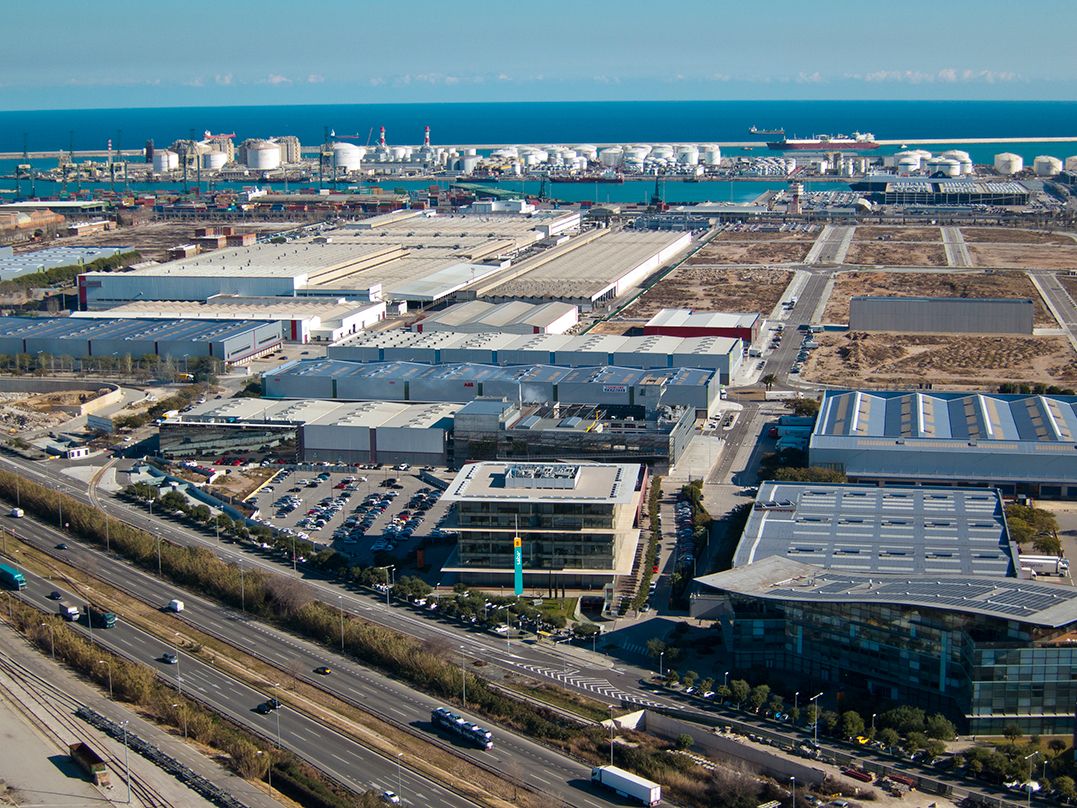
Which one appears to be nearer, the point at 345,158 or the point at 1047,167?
the point at 1047,167

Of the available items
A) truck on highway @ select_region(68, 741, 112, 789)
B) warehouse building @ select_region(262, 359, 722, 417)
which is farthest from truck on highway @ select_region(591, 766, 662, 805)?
warehouse building @ select_region(262, 359, 722, 417)

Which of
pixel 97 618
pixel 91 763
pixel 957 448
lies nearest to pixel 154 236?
pixel 97 618

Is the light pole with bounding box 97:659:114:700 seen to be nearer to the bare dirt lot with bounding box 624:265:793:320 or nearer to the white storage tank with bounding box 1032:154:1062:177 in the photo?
the bare dirt lot with bounding box 624:265:793:320

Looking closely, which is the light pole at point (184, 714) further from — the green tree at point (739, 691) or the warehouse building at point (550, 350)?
the warehouse building at point (550, 350)

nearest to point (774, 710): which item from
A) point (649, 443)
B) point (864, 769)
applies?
point (864, 769)

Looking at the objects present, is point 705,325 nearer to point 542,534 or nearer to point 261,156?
point 542,534
